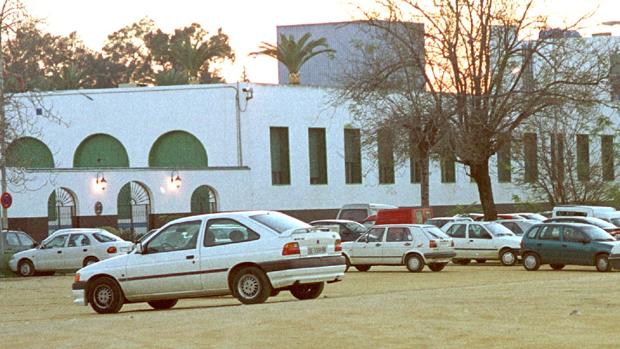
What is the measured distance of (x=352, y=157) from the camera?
246 feet

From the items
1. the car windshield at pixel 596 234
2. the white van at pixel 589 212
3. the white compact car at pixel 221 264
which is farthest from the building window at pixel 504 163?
the white compact car at pixel 221 264

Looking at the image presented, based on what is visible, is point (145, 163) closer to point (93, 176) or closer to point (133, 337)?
point (93, 176)

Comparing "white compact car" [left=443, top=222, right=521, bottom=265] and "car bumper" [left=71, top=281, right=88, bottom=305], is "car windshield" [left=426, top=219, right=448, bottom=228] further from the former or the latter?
"car bumper" [left=71, top=281, right=88, bottom=305]

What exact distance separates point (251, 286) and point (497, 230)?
2279 cm

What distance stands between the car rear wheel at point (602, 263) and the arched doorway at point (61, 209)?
2829cm

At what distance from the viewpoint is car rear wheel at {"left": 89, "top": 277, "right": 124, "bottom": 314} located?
2402 centimetres

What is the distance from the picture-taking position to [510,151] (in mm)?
56844

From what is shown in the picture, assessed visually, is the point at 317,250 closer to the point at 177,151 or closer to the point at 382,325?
the point at 382,325

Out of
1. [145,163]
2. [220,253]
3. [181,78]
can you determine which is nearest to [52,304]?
[220,253]

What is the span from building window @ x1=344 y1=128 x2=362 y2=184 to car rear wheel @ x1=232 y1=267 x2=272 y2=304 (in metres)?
50.9

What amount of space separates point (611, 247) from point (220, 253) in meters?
18.4

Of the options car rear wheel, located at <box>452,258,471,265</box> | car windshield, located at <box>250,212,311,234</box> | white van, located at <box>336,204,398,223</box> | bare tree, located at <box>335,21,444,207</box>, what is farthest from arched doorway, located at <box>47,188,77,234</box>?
car windshield, located at <box>250,212,311,234</box>

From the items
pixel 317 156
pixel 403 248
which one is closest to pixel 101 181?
pixel 317 156

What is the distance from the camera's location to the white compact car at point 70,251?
44375mm
